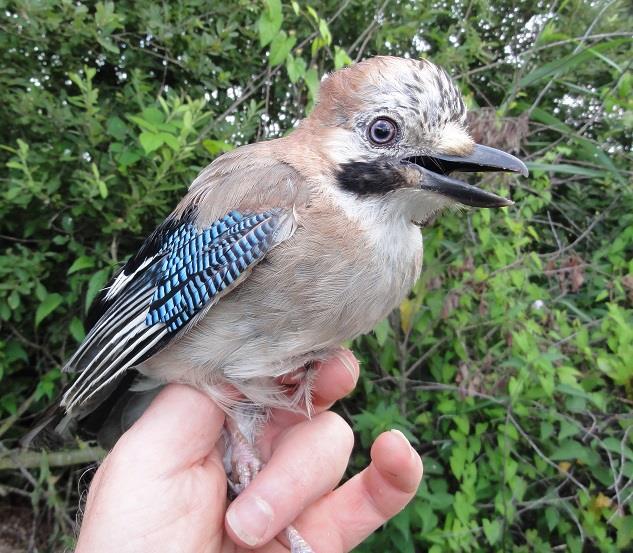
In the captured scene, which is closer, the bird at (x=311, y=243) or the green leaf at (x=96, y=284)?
the bird at (x=311, y=243)

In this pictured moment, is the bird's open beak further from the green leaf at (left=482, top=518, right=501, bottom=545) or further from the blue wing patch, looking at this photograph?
the green leaf at (left=482, top=518, right=501, bottom=545)

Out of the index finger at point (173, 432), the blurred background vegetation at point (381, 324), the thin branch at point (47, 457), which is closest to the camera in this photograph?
Answer: the index finger at point (173, 432)

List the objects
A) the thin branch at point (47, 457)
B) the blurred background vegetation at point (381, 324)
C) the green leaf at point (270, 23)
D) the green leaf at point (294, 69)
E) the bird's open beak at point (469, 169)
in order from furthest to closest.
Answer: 1. the thin branch at point (47, 457)
2. the blurred background vegetation at point (381, 324)
3. the green leaf at point (294, 69)
4. the green leaf at point (270, 23)
5. the bird's open beak at point (469, 169)

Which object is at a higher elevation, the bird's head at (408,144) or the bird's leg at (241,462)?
the bird's head at (408,144)

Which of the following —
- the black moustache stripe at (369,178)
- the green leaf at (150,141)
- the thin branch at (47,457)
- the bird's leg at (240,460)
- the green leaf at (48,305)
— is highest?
the black moustache stripe at (369,178)

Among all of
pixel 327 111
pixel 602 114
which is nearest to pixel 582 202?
pixel 602 114

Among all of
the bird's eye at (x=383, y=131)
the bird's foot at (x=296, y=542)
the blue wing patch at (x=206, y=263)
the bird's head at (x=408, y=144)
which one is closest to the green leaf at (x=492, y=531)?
the bird's foot at (x=296, y=542)

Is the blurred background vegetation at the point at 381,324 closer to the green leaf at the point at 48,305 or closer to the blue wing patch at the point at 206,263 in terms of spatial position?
the green leaf at the point at 48,305

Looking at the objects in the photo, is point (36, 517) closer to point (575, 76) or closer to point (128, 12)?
point (128, 12)
